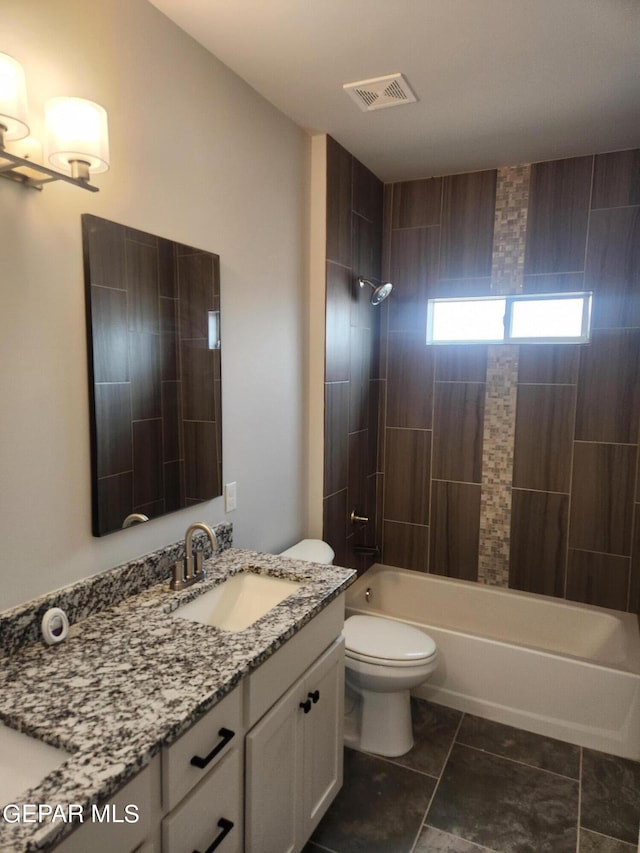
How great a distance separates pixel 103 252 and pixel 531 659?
2.38 m

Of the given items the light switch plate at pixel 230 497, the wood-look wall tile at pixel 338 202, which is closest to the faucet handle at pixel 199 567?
the light switch plate at pixel 230 497

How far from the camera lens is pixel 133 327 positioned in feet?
5.39

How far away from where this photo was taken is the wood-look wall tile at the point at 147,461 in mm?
1683

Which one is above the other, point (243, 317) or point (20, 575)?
point (243, 317)

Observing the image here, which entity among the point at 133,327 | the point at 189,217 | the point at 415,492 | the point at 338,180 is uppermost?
the point at 338,180

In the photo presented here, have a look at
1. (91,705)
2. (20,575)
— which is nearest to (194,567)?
(20,575)

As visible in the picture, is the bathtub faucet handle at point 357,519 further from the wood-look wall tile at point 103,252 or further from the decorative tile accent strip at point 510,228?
the wood-look wall tile at point 103,252

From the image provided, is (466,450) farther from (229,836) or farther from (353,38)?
(229,836)

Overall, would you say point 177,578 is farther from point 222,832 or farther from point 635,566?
point 635,566

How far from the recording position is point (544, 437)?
3.00 meters

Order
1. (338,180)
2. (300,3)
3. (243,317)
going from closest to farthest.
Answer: (300,3) < (243,317) < (338,180)

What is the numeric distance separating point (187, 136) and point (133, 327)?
71 cm

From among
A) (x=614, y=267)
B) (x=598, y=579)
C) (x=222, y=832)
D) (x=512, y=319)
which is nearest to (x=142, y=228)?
(x=222, y=832)

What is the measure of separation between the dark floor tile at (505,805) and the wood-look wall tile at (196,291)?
6.38 feet
